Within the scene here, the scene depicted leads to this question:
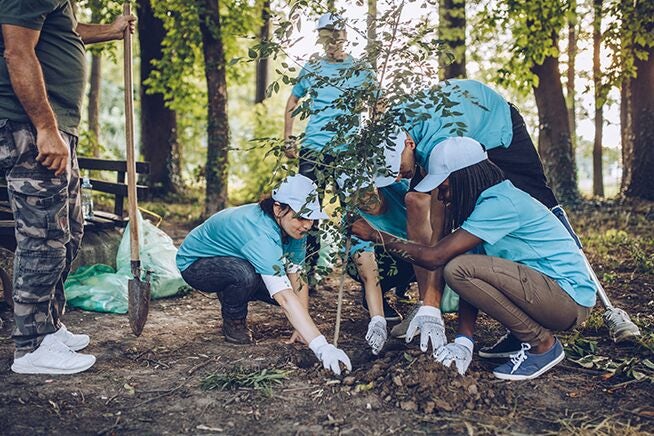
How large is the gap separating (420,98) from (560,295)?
1.18 meters

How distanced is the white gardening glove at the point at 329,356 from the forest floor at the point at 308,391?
0.05 metres

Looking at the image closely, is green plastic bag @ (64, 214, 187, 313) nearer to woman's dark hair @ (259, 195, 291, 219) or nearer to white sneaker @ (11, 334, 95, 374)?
white sneaker @ (11, 334, 95, 374)

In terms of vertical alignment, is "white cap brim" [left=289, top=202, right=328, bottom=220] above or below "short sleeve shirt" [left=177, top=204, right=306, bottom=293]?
above

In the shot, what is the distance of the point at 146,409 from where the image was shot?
2.94 meters

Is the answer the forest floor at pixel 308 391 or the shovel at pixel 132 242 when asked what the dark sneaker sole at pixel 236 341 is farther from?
the shovel at pixel 132 242

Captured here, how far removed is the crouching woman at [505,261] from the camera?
3.17 meters

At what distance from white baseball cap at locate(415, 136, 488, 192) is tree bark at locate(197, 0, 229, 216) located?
5055 mm

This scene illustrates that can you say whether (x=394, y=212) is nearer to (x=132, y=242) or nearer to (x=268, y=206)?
(x=268, y=206)

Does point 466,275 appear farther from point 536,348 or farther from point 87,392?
point 87,392

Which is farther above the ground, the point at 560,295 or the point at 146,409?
the point at 560,295

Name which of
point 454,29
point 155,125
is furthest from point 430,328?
point 155,125

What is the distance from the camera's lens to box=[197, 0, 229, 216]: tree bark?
8039 mm

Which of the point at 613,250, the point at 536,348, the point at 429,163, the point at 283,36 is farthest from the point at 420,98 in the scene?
the point at 613,250

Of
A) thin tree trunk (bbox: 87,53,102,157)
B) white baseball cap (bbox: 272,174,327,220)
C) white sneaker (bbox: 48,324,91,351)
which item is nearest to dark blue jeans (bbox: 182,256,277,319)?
white baseball cap (bbox: 272,174,327,220)
